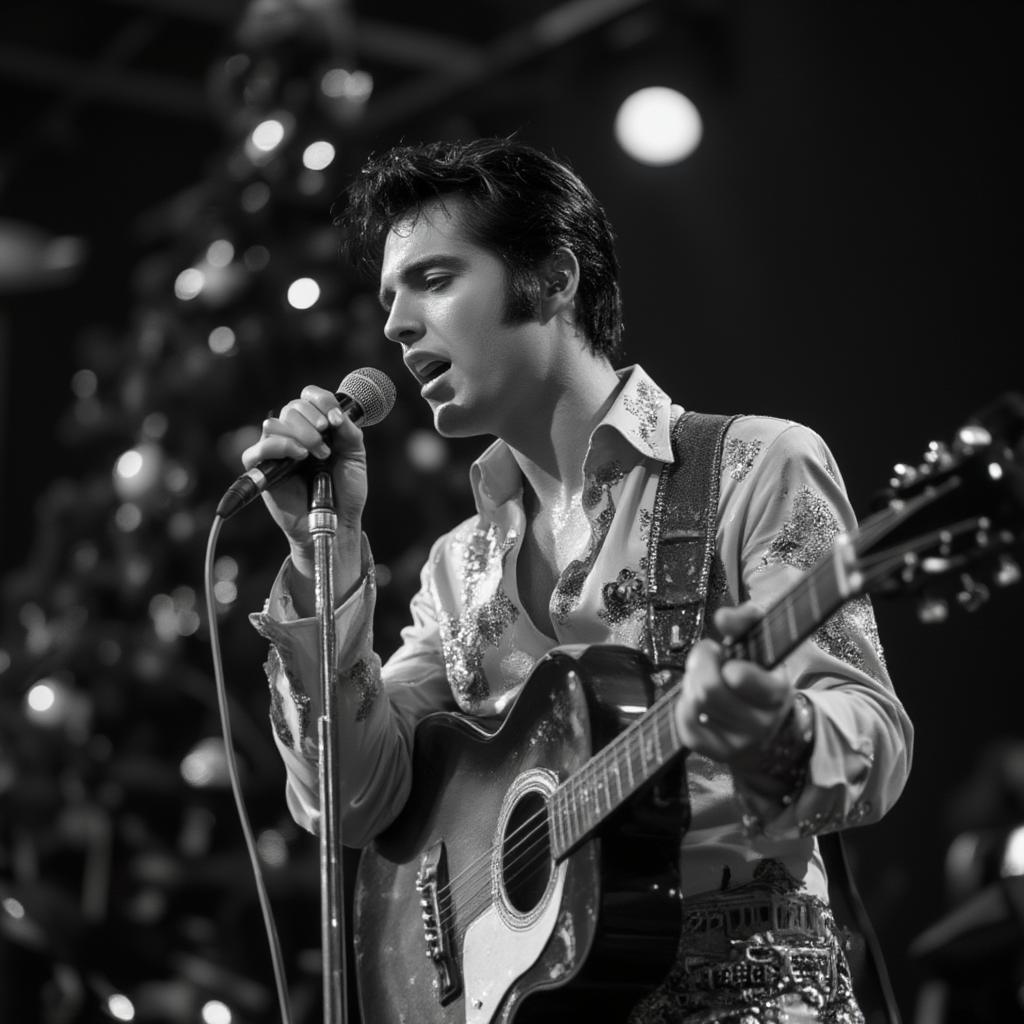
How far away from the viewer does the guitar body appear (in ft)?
5.51

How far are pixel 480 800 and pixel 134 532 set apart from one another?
9.52ft

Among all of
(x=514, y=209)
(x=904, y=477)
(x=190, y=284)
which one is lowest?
(x=904, y=477)

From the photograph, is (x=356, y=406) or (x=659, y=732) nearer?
(x=659, y=732)

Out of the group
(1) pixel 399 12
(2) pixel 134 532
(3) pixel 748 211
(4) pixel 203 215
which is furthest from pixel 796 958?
(1) pixel 399 12

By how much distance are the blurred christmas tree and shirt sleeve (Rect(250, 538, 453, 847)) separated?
1.83 m

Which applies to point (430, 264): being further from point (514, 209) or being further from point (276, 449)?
point (276, 449)

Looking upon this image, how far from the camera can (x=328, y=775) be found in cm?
173

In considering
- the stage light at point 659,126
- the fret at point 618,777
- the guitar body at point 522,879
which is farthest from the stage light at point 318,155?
the fret at point 618,777

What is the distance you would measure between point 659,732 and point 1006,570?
1.43ft

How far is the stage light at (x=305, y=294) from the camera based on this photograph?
14.6 ft

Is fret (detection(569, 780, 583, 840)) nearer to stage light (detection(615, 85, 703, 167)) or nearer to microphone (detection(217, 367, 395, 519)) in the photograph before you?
microphone (detection(217, 367, 395, 519))

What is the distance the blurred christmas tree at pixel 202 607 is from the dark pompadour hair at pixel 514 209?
71.2 inches

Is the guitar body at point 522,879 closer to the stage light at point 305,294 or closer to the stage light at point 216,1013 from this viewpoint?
the stage light at point 216,1013

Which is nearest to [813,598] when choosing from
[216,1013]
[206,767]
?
[216,1013]
